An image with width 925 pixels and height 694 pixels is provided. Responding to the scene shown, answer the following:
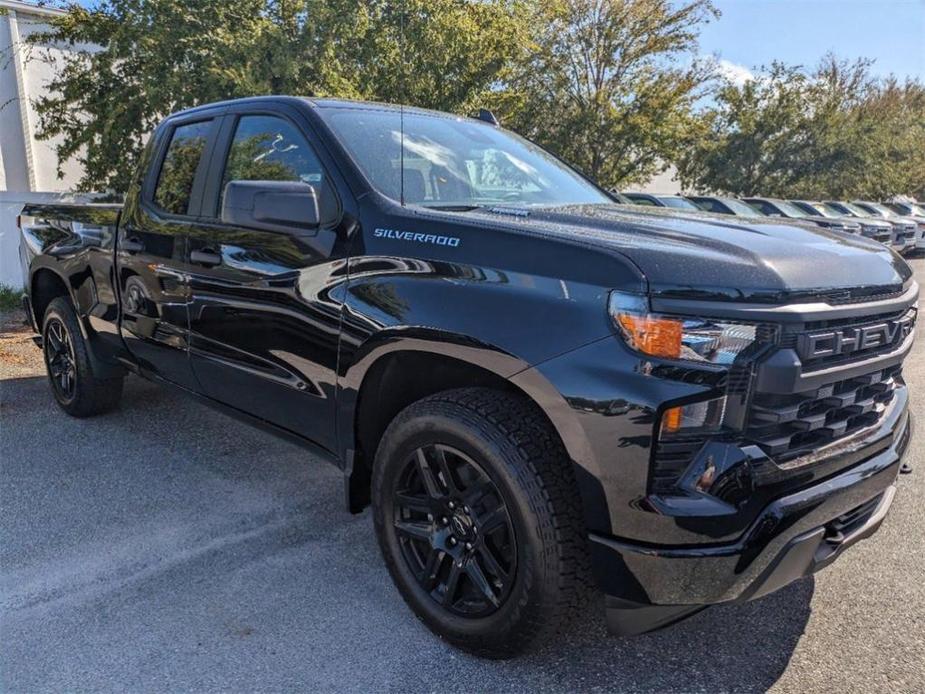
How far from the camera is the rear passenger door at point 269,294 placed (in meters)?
2.75

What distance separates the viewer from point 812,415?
2.05 meters

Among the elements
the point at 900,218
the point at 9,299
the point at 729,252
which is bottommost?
the point at 9,299

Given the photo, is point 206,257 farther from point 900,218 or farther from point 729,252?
point 900,218

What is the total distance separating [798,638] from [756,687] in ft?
1.16

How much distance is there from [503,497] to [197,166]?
8.13 feet

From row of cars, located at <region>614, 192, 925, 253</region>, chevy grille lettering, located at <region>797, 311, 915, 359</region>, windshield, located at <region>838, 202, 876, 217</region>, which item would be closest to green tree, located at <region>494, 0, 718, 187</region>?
row of cars, located at <region>614, 192, 925, 253</region>

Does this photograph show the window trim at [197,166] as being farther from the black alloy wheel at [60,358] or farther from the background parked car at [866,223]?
the background parked car at [866,223]

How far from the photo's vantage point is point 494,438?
2166 mm

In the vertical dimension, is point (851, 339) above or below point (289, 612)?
above

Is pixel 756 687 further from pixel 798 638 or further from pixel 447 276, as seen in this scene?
pixel 447 276

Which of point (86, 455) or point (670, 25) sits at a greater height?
point (670, 25)

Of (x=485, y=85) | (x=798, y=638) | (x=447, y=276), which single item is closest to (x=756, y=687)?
(x=798, y=638)

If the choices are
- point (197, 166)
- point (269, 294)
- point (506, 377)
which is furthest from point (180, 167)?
point (506, 377)

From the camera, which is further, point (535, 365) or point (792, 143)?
point (792, 143)
